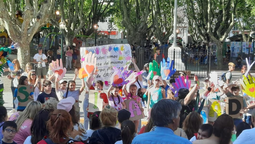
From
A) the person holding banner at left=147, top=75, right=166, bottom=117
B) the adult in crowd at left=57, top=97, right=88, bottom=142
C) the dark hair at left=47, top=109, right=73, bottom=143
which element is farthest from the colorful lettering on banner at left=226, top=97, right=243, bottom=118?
the dark hair at left=47, top=109, right=73, bottom=143

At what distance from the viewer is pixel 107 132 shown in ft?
15.7

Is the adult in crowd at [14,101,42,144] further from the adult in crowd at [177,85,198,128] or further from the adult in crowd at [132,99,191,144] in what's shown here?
the adult in crowd at [177,85,198,128]

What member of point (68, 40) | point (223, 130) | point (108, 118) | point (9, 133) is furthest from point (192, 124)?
point (68, 40)

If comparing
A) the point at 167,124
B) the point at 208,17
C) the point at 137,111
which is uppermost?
the point at 208,17

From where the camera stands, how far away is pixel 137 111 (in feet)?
25.0

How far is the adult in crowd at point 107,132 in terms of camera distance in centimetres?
473

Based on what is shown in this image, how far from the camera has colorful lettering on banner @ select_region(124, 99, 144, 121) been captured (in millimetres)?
7555

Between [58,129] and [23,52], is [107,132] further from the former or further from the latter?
[23,52]

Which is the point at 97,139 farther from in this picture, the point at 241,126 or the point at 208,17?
the point at 208,17

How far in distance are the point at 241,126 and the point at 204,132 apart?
1471 millimetres

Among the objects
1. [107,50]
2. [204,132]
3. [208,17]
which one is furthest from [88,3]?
[204,132]

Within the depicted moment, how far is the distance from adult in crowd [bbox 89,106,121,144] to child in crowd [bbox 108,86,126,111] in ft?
9.14

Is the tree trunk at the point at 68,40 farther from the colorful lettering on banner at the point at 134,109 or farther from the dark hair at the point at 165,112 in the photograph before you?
the dark hair at the point at 165,112

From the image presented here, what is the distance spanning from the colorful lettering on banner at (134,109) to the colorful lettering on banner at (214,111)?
4.15 ft
